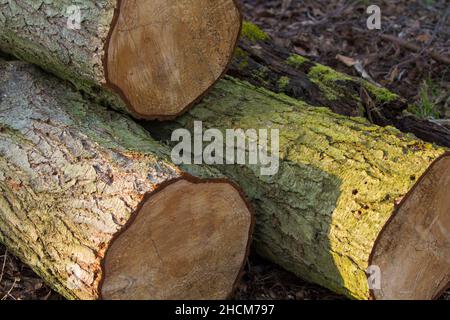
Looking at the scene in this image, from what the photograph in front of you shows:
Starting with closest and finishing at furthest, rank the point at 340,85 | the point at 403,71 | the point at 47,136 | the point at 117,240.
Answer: the point at 117,240, the point at 47,136, the point at 340,85, the point at 403,71

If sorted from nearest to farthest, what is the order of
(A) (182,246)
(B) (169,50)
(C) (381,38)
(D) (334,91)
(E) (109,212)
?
(E) (109,212), (A) (182,246), (B) (169,50), (D) (334,91), (C) (381,38)

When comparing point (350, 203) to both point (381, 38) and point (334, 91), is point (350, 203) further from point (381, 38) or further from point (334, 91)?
point (381, 38)

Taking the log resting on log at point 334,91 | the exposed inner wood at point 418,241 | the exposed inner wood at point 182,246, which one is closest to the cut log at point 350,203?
the exposed inner wood at point 418,241

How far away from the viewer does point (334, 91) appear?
3707 millimetres

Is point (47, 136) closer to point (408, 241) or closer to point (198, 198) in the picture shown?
point (198, 198)

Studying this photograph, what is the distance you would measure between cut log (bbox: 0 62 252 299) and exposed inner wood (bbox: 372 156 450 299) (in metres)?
0.58

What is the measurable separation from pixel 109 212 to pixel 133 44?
759 millimetres

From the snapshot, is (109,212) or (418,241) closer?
(109,212)

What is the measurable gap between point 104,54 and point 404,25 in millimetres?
3067

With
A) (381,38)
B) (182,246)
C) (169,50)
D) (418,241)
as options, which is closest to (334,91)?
(169,50)

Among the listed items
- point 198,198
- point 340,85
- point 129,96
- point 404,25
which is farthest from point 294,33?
point 198,198

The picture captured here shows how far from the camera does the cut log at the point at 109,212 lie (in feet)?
8.45

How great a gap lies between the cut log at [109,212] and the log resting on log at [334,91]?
2.84 feet

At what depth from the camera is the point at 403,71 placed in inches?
185
